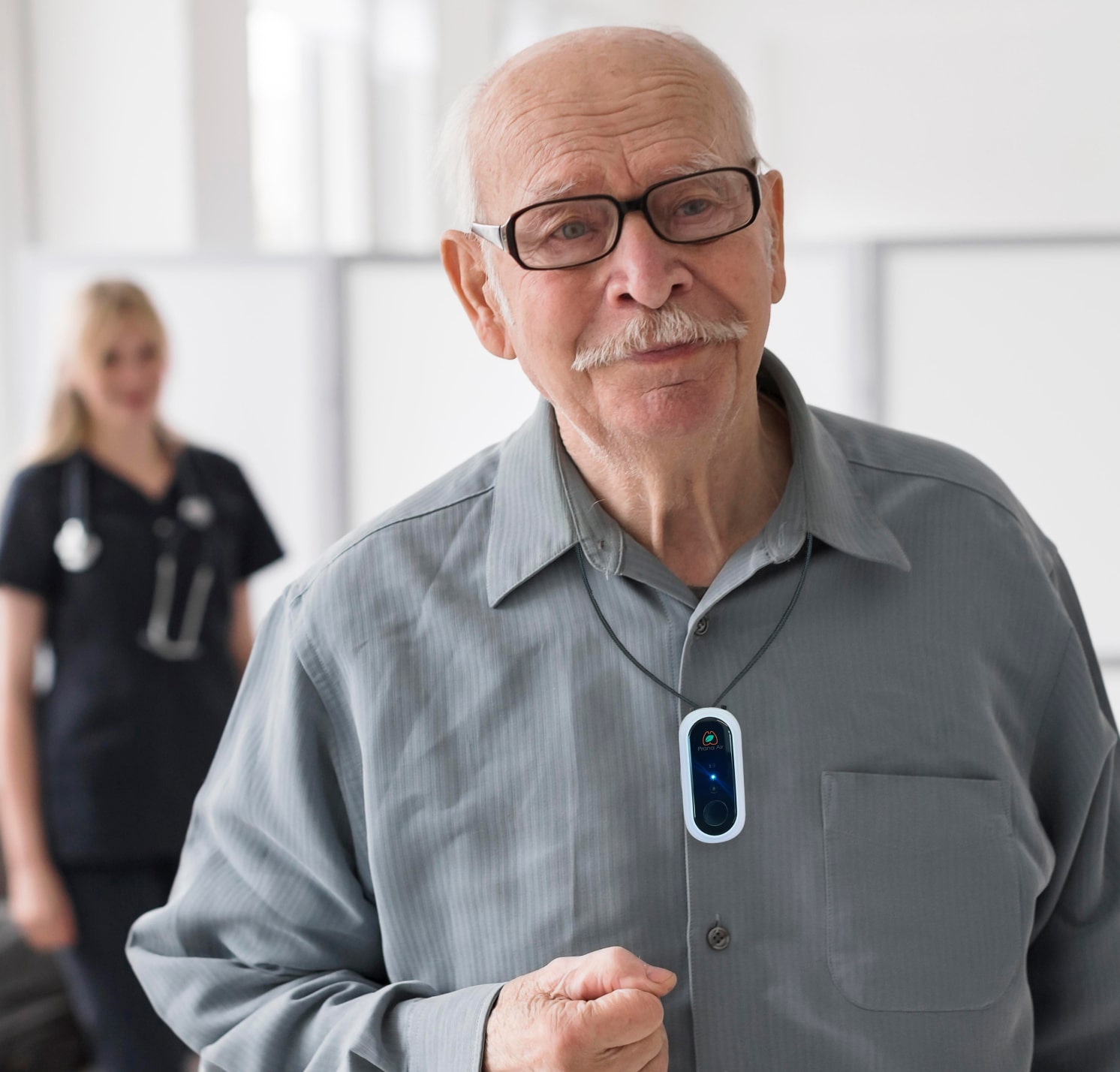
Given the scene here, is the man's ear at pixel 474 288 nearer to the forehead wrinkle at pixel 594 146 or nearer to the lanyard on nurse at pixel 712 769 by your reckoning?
the forehead wrinkle at pixel 594 146

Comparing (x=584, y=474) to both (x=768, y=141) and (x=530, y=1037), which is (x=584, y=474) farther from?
(x=768, y=141)

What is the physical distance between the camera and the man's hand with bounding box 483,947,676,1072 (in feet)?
2.83

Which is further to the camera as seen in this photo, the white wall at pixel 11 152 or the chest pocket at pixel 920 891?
the white wall at pixel 11 152

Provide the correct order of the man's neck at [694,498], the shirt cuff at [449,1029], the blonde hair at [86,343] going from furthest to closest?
the blonde hair at [86,343] → the man's neck at [694,498] → the shirt cuff at [449,1029]

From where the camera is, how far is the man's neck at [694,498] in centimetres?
108

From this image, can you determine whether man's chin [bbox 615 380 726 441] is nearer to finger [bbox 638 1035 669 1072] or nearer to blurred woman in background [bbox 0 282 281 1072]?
finger [bbox 638 1035 669 1072]

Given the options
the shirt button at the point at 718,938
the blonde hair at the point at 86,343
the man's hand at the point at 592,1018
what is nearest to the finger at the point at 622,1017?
the man's hand at the point at 592,1018

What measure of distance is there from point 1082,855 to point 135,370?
79.1 inches

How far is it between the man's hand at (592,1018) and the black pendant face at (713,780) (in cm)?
13

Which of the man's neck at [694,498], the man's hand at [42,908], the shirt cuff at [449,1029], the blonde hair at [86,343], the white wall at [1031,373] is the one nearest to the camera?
the shirt cuff at [449,1029]

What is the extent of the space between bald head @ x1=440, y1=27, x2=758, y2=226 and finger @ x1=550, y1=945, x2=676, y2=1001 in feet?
1.79

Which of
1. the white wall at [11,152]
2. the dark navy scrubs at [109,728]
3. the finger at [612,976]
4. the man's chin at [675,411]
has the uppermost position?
the white wall at [11,152]

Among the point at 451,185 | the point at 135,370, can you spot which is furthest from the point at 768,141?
the point at 451,185

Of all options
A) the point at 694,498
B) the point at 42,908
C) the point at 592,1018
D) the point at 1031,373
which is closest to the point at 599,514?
the point at 694,498
